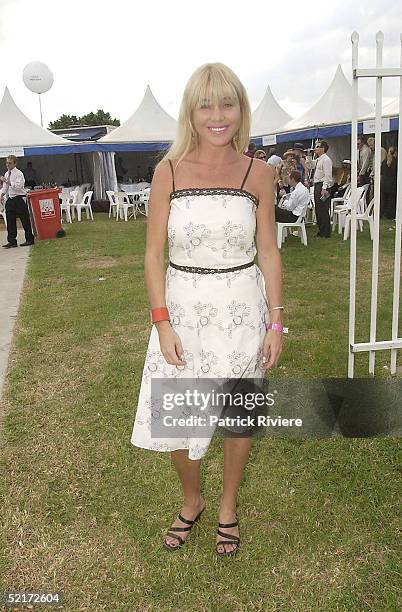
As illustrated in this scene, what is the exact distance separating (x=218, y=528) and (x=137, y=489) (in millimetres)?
534

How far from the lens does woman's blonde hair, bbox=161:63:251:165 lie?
6.05 feet

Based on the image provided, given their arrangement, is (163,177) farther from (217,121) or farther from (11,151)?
(11,151)

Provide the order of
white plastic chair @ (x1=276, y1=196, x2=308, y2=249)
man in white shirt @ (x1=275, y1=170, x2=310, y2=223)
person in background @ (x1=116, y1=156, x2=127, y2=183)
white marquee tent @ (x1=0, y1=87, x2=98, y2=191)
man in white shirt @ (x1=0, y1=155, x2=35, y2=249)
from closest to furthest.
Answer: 1. white plastic chair @ (x1=276, y1=196, x2=308, y2=249)
2. man in white shirt @ (x1=275, y1=170, x2=310, y2=223)
3. man in white shirt @ (x1=0, y1=155, x2=35, y2=249)
4. white marquee tent @ (x1=0, y1=87, x2=98, y2=191)
5. person in background @ (x1=116, y1=156, x2=127, y2=183)

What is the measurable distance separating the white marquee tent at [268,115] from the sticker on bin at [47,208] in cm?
981

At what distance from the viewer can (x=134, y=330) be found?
5078 millimetres

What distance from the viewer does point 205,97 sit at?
6.10 feet

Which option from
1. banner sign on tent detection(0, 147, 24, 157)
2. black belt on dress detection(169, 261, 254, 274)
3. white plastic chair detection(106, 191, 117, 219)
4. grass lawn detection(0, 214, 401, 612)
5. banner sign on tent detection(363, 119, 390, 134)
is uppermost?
banner sign on tent detection(0, 147, 24, 157)

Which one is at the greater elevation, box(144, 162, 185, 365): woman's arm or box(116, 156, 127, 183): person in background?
box(116, 156, 127, 183): person in background

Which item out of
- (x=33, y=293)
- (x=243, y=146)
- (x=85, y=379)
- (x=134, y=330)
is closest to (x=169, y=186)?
(x=243, y=146)

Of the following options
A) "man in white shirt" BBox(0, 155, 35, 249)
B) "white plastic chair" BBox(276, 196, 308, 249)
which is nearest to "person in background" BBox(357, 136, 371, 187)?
"white plastic chair" BBox(276, 196, 308, 249)

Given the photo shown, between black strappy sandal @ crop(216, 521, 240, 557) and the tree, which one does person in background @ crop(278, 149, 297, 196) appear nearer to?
black strappy sandal @ crop(216, 521, 240, 557)

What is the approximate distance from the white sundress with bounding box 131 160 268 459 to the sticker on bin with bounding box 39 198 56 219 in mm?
9702

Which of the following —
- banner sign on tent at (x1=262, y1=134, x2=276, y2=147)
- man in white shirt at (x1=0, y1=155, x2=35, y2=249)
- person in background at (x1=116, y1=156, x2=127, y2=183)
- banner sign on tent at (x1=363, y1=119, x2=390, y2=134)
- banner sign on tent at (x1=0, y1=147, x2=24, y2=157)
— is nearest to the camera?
man in white shirt at (x1=0, y1=155, x2=35, y2=249)

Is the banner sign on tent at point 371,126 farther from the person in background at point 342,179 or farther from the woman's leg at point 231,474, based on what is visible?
the woman's leg at point 231,474
